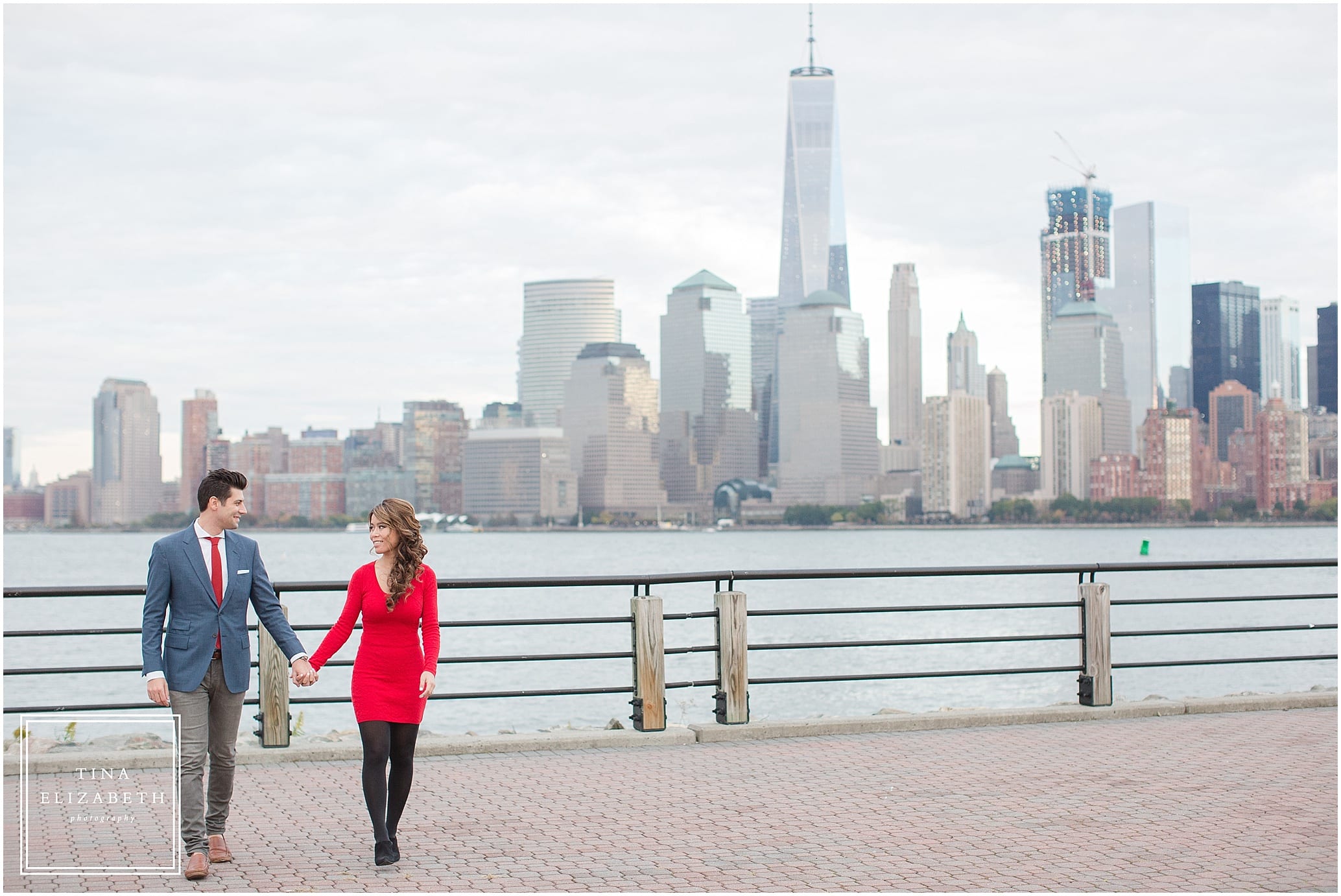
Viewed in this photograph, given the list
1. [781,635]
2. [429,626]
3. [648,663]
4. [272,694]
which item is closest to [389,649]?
[429,626]

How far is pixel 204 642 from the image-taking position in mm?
6898

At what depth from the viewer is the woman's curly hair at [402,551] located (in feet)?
22.9

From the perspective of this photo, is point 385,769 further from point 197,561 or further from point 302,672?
point 197,561

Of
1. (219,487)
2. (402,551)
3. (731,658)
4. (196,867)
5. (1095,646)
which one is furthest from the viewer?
(1095,646)

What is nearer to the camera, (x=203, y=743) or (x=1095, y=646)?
(x=203, y=743)

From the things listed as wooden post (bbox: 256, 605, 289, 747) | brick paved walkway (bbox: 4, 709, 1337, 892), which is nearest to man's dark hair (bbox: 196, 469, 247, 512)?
brick paved walkway (bbox: 4, 709, 1337, 892)

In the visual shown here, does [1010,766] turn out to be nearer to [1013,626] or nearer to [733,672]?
[733,672]

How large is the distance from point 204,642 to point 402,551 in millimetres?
1012

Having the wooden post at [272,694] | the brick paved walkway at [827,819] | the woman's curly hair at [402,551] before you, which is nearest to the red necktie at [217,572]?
the woman's curly hair at [402,551]

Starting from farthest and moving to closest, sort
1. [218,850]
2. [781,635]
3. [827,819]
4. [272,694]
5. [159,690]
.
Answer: [781,635], [272,694], [827,819], [218,850], [159,690]

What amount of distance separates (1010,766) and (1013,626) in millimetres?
48902

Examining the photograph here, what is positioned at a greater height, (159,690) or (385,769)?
(159,690)

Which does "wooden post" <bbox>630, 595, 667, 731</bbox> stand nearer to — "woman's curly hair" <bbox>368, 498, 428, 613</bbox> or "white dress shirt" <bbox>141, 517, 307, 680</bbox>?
"woman's curly hair" <bbox>368, 498, 428, 613</bbox>

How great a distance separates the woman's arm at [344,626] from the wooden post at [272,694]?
306cm
